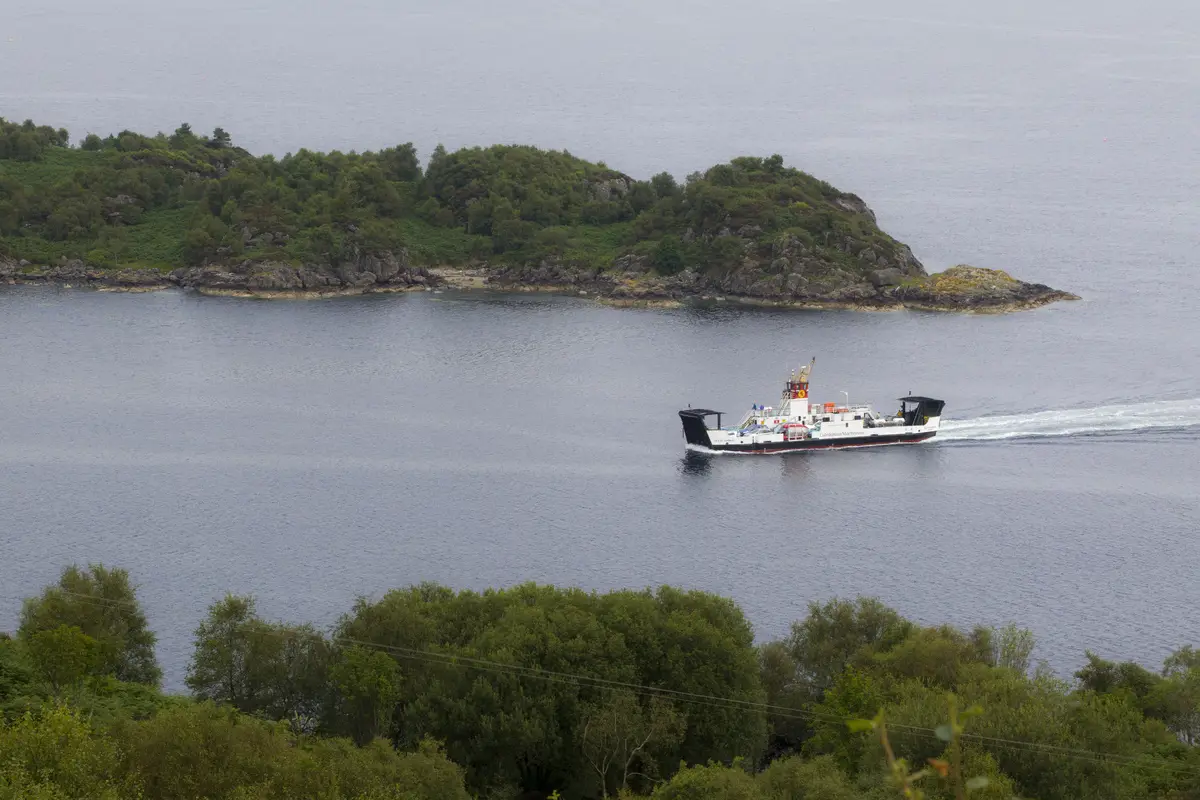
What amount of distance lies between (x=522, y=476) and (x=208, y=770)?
4570cm

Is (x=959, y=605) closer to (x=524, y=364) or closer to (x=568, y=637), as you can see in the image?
(x=568, y=637)

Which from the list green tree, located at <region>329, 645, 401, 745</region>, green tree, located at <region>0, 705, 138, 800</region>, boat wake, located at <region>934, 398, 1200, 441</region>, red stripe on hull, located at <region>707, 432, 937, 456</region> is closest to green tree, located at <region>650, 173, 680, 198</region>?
red stripe on hull, located at <region>707, 432, 937, 456</region>

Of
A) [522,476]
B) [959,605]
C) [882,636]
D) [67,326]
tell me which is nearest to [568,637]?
[882,636]

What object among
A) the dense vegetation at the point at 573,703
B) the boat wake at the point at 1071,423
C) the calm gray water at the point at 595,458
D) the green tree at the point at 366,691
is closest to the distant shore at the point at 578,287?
the calm gray water at the point at 595,458

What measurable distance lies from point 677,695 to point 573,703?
3170 mm

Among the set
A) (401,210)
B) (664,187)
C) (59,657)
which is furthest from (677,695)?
(401,210)

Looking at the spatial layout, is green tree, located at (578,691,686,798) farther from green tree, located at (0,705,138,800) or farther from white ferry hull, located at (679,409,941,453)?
white ferry hull, located at (679,409,941,453)

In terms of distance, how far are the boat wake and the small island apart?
1054 inches

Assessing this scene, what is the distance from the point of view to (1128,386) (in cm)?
9075

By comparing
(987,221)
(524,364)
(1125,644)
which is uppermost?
(987,221)

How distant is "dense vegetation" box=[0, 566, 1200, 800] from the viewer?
110 ft

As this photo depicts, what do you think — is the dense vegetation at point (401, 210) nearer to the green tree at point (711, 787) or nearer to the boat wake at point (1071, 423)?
the boat wake at point (1071, 423)

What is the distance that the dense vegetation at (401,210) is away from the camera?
11856cm

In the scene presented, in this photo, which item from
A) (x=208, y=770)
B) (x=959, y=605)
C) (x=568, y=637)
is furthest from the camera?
(x=959, y=605)
